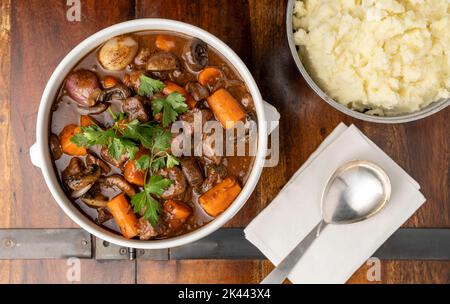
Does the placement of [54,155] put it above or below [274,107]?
below

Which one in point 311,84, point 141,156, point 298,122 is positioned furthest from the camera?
point 298,122

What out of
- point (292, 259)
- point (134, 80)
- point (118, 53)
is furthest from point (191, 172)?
point (292, 259)

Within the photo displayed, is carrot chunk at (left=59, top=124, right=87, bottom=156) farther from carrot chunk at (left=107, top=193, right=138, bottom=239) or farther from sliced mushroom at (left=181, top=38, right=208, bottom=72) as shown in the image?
sliced mushroom at (left=181, top=38, right=208, bottom=72)

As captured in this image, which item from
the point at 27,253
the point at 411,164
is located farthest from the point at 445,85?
the point at 27,253

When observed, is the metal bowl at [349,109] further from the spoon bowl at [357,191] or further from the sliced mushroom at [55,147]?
the sliced mushroom at [55,147]

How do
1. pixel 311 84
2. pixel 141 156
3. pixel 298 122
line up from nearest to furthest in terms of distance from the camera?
pixel 141 156, pixel 311 84, pixel 298 122

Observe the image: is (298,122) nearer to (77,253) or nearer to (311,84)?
(311,84)

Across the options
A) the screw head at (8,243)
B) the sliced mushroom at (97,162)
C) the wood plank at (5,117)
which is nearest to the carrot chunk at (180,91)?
the sliced mushroom at (97,162)

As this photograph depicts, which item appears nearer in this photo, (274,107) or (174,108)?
(174,108)

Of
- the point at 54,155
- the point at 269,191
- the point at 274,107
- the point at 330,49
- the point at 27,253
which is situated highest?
the point at 330,49
